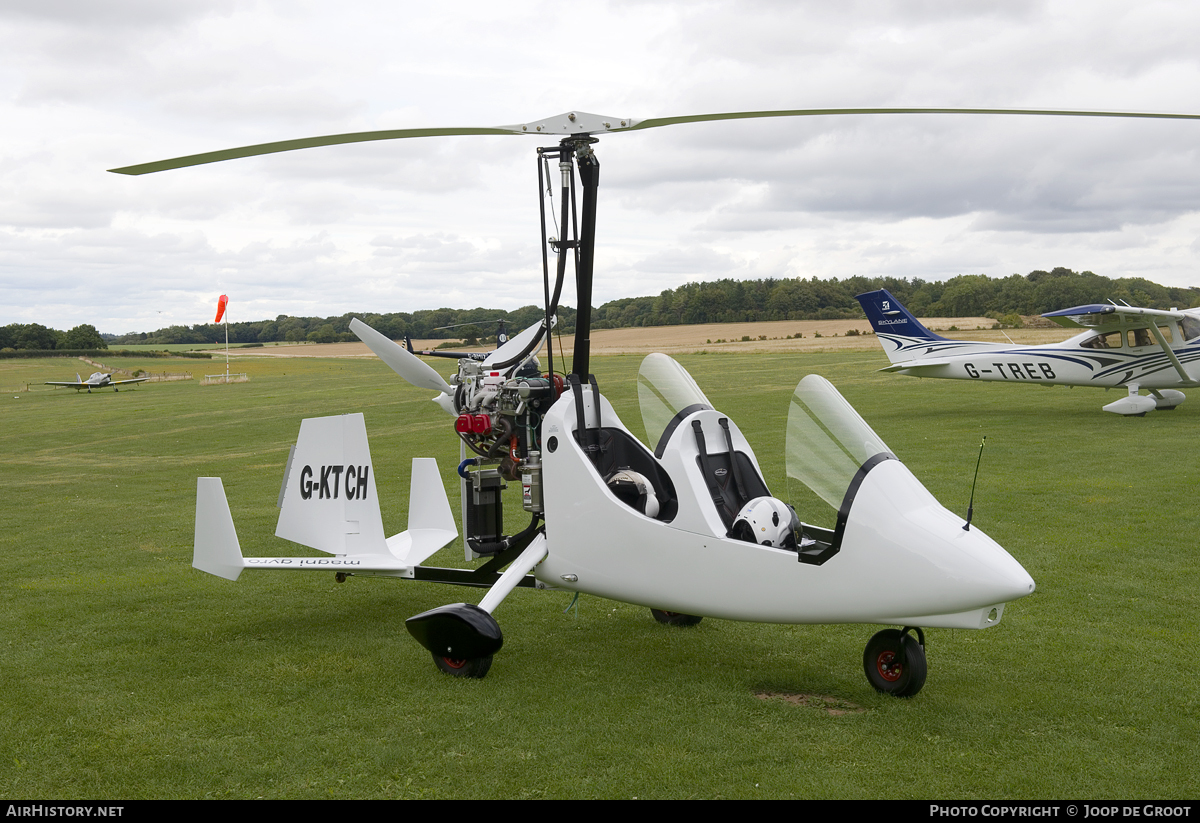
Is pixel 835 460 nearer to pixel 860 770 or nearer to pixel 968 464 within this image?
pixel 860 770

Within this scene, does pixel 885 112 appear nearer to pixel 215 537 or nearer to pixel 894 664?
pixel 894 664

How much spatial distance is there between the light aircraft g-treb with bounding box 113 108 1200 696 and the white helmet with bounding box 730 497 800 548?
0.01 metres

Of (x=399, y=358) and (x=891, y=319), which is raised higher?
(x=891, y=319)

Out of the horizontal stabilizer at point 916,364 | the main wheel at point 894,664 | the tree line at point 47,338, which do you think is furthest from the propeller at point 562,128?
the tree line at point 47,338

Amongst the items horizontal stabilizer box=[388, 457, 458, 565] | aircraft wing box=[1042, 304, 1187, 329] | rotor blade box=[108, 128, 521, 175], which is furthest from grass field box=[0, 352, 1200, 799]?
aircraft wing box=[1042, 304, 1187, 329]

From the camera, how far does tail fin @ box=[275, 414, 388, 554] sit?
5.81m

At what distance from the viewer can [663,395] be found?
5.38 metres

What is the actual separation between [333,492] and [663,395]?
2368 mm

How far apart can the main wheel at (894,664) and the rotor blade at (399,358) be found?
307cm

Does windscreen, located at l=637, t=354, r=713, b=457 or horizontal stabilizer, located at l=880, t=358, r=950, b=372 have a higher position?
windscreen, located at l=637, t=354, r=713, b=457

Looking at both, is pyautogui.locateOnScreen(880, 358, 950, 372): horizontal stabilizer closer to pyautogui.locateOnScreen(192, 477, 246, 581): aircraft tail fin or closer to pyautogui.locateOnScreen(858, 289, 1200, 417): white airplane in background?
pyautogui.locateOnScreen(858, 289, 1200, 417): white airplane in background

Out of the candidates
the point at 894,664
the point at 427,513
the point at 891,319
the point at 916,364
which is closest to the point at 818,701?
the point at 894,664

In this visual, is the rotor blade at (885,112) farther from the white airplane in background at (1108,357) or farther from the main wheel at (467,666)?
the white airplane in background at (1108,357)

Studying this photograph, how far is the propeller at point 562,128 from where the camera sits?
159 inches
